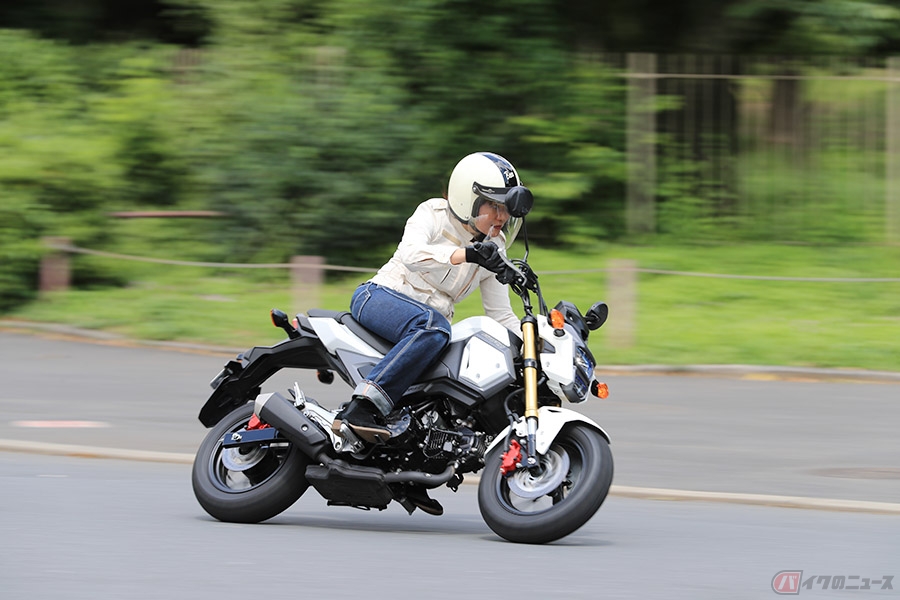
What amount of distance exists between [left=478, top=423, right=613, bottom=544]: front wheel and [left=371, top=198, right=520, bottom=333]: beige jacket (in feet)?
2.86

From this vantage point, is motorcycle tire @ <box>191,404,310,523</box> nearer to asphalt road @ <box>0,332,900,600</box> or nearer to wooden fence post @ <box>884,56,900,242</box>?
asphalt road @ <box>0,332,900,600</box>

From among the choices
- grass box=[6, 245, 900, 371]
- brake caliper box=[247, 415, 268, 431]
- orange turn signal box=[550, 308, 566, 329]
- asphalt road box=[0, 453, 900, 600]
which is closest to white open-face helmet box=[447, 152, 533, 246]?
orange turn signal box=[550, 308, 566, 329]

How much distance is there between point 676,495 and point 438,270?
220 centimetres

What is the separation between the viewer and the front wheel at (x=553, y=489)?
6.11m

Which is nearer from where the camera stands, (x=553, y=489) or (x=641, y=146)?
(x=553, y=489)

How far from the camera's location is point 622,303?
43.4ft

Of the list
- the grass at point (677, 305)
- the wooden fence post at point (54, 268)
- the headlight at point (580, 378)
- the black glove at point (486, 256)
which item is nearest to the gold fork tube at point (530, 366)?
the headlight at point (580, 378)

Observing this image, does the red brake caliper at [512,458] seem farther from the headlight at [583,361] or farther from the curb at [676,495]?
the curb at [676,495]

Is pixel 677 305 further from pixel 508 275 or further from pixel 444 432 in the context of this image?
pixel 508 275

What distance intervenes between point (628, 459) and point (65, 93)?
1347 cm

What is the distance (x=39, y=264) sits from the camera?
15.6 m

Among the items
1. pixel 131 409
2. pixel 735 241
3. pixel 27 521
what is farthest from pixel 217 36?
pixel 27 521

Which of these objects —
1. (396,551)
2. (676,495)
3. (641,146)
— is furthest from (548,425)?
(641,146)

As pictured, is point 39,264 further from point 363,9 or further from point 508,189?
point 508,189
